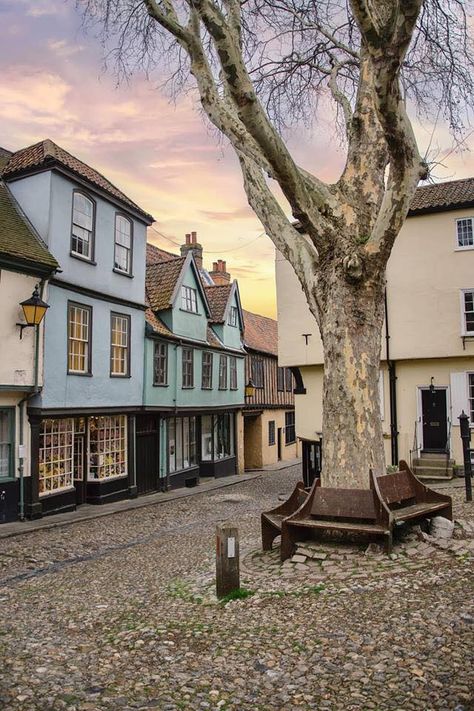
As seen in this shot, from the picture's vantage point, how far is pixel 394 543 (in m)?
7.32

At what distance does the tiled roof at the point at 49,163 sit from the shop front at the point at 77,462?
6.91 m

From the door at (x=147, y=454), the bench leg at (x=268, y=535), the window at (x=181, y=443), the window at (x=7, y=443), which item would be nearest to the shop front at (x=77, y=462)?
the window at (x=7, y=443)

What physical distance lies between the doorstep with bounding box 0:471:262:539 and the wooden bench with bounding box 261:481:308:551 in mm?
6995

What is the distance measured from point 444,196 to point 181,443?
1396cm

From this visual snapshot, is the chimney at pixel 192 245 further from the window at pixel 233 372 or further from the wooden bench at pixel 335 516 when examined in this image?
the wooden bench at pixel 335 516

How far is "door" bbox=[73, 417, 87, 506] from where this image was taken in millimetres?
17469

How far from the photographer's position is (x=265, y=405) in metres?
33.4

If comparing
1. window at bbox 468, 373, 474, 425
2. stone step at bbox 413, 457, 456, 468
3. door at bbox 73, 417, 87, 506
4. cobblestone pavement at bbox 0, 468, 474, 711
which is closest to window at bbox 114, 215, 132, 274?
door at bbox 73, 417, 87, 506

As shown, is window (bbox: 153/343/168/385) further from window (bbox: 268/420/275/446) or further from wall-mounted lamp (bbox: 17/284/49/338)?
window (bbox: 268/420/275/446)

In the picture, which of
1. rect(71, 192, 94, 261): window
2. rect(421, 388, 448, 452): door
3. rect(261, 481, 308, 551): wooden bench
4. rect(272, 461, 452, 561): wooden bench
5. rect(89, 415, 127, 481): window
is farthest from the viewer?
rect(421, 388, 448, 452): door

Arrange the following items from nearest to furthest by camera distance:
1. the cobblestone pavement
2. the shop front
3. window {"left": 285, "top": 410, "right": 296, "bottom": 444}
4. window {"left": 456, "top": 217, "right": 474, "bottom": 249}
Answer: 1. the cobblestone pavement
2. the shop front
3. window {"left": 456, "top": 217, "right": 474, "bottom": 249}
4. window {"left": 285, "top": 410, "right": 296, "bottom": 444}

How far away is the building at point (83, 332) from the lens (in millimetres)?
15531

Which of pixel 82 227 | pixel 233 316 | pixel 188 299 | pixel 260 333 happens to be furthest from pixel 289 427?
pixel 82 227

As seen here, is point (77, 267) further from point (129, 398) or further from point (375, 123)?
point (375, 123)
